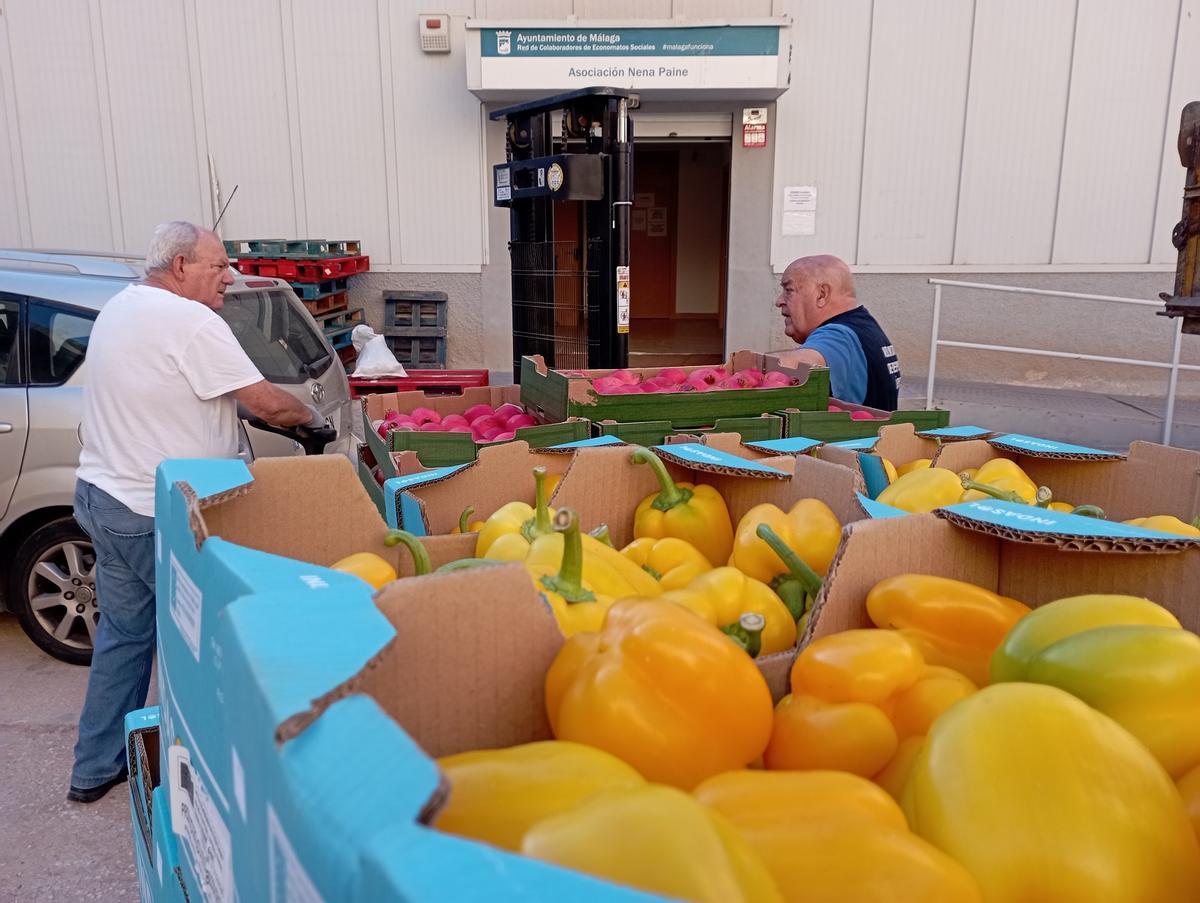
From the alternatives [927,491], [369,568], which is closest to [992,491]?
[927,491]

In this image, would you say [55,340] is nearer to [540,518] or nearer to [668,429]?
[668,429]

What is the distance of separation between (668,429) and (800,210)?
8876mm

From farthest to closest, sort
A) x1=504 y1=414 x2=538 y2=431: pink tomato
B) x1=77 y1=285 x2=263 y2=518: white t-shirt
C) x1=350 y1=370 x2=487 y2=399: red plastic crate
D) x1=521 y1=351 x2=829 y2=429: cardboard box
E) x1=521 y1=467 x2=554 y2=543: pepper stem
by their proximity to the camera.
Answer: x1=350 y1=370 x2=487 y2=399: red plastic crate < x1=504 y1=414 x2=538 y2=431: pink tomato < x1=521 y1=351 x2=829 y2=429: cardboard box < x1=77 y1=285 x2=263 y2=518: white t-shirt < x1=521 y1=467 x2=554 y2=543: pepper stem

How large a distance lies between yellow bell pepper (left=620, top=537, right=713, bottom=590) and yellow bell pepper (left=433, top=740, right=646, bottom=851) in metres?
1.00

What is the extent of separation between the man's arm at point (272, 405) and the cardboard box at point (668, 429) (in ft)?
4.03

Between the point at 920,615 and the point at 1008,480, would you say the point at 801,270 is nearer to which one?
the point at 1008,480

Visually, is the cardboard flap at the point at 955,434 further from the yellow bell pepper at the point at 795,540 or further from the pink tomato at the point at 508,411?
the pink tomato at the point at 508,411

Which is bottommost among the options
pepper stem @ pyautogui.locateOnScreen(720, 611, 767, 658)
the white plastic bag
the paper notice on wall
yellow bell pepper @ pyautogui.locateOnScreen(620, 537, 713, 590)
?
the white plastic bag

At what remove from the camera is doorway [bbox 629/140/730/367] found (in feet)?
55.1

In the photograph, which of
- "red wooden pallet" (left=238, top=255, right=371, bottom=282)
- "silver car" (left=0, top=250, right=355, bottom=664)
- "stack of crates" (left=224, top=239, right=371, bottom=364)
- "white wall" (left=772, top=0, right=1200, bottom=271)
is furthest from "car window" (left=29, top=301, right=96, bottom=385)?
"white wall" (left=772, top=0, right=1200, bottom=271)

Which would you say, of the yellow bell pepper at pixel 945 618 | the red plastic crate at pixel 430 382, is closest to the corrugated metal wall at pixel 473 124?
the red plastic crate at pixel 430 382

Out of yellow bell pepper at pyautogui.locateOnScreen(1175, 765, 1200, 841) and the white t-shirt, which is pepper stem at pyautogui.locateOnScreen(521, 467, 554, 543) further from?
the white t-shirt

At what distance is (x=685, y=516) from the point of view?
7.45 feet

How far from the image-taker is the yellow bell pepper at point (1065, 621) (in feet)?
4.26
